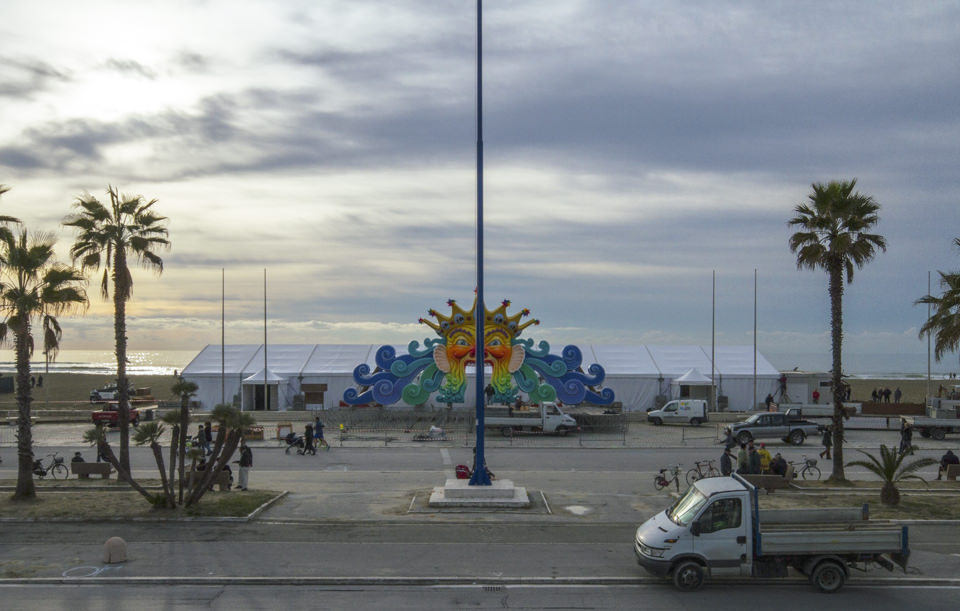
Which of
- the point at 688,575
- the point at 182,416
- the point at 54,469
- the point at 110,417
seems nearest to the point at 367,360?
the point at 110,417

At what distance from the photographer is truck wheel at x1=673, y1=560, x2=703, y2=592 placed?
47.9ft

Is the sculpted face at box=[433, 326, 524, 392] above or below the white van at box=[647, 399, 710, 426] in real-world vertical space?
above

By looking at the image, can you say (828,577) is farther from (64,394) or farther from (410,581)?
(64,394)

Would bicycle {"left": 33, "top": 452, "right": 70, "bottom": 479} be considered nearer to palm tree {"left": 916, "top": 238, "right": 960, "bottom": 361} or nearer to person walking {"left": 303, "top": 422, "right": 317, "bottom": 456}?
person walking {"left": 303, "top": 422, "right": 317, "bottom": 456}

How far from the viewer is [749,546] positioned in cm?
1448

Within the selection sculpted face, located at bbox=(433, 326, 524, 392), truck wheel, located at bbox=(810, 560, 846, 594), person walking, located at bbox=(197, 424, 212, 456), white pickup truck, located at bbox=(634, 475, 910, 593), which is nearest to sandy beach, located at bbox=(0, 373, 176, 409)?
person walking, located at bbox=(197, 424, 212, 456)

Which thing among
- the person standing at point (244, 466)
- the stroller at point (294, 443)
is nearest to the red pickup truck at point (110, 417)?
the stroller at point (294, 443)

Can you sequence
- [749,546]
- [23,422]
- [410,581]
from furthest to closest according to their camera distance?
[23,422] → [410,581] → [749,546]

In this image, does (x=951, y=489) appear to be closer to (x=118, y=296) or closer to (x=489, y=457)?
(x=489, y=457)

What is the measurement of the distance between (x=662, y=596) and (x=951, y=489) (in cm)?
1560

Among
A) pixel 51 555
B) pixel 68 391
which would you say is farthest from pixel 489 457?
pixel 68 391

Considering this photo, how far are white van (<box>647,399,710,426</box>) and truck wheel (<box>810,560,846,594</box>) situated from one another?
32.9 meters

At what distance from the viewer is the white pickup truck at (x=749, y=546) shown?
1434 cm

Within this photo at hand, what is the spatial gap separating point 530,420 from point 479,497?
64.0 ft
